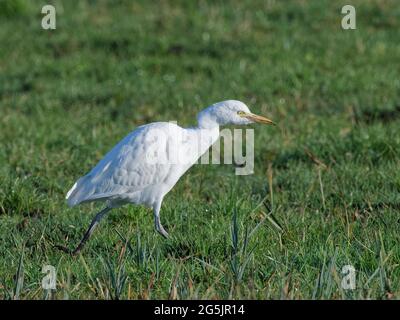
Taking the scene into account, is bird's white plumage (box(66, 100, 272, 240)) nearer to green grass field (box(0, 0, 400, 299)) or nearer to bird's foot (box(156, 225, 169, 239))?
bird's foot (box(156, 225, 169, 239))

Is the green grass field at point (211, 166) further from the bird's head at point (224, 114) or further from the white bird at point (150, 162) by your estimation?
the bird's head at point (224, 114)

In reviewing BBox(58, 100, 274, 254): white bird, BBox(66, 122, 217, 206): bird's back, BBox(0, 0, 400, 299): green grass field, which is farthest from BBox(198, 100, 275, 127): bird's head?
BBox(0, 0, 400, 299): green grass field

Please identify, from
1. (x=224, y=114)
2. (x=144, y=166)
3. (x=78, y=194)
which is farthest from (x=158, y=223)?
(x=224, y=114)

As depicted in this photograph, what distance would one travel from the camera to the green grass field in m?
A: 4.50

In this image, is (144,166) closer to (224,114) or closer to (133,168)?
(133,168)

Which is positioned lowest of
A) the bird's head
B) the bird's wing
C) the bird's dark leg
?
the bird's dark leg

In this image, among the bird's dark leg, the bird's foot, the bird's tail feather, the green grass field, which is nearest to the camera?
the green grass field

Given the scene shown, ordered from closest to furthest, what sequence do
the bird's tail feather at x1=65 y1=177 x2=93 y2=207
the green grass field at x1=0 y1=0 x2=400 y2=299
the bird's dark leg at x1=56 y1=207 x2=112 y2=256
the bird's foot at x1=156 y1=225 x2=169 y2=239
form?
the green grass field at x1=0 y1=0 x2=400 y2=299, the bird's dark leg at x1=56 y1=207 x2=112 y2=256, the bird's foot at x1=156 y1=225 x2=169 y2=239, the bird's tail feather at x1=65 y1=177 x2=93 y2=207

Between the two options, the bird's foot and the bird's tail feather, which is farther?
the bird's tail feather

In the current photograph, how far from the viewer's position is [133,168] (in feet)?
17.4

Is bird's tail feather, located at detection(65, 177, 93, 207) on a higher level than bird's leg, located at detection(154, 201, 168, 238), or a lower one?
higher

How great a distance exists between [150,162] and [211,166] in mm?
1971
